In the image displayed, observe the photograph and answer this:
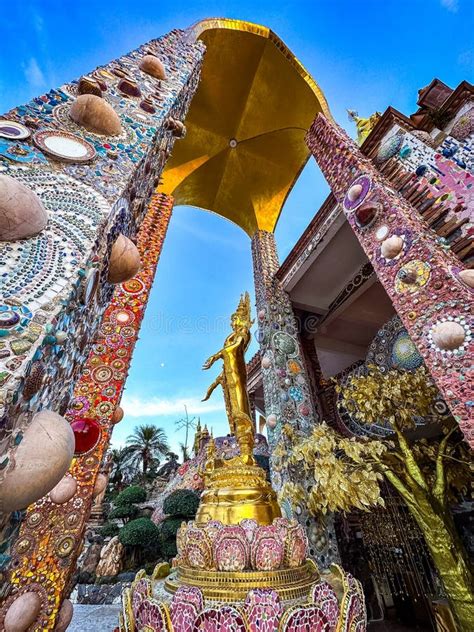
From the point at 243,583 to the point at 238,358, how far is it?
2302 millimetres

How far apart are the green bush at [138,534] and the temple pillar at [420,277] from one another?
361 inches

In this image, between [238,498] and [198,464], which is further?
[198,464]

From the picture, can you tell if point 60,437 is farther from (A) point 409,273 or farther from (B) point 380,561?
(B) point 380,561

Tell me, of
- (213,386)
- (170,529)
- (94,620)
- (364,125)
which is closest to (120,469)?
(170,529)

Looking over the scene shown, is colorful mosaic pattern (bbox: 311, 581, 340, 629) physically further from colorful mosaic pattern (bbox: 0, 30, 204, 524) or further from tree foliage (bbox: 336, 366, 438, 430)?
tree foliage (bbox: 336, 366, 438, 430)

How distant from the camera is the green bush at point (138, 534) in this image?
7.86 meters

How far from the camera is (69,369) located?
1.04m

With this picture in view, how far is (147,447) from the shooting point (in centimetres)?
2028

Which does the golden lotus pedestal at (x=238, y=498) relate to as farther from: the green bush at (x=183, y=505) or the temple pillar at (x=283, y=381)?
the green bush at (x=183, y=505)

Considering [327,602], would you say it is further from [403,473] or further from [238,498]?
[403,473]

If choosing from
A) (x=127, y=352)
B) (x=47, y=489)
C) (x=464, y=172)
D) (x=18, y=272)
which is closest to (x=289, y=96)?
(x=464, y=172)

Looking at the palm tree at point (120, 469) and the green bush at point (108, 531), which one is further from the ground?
the palm tree at point (120, 469)

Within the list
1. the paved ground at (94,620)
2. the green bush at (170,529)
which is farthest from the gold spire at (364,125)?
the green bush at (170,529)

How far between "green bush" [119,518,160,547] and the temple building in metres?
5.42
